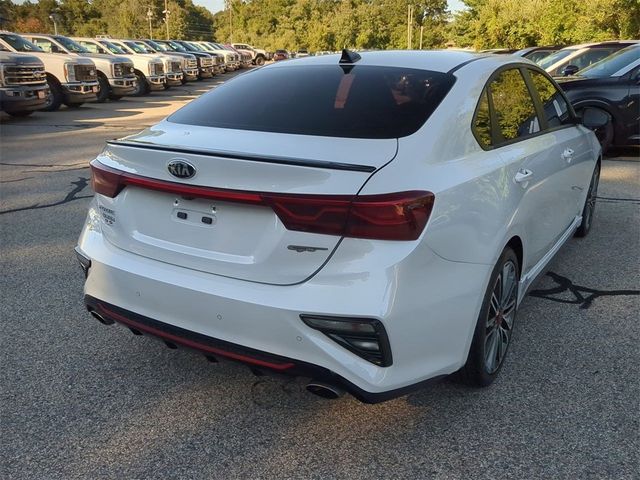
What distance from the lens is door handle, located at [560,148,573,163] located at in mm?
3878

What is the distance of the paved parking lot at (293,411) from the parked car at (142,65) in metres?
18.4

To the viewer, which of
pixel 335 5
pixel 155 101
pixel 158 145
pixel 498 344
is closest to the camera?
pixel 158 145

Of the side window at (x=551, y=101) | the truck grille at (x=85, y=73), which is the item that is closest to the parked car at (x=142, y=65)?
the truck grille at (x=85, y=73)

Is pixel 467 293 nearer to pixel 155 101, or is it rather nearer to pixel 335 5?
pixel 155 101

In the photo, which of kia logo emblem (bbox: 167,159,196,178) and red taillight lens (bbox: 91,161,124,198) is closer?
kia logo emblem (bbox: 167,159,196,178)

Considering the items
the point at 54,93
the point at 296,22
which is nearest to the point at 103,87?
the point at 54,93

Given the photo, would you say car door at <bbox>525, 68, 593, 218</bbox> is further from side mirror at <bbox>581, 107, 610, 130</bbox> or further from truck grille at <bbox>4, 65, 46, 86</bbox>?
truck grille at <bbox>4, 65, 46, 86</bbox>

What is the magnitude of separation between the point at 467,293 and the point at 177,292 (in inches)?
47.3

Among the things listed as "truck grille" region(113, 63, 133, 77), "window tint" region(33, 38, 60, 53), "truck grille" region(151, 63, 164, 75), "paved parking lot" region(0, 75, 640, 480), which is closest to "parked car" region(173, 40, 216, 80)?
"truck grille" region(151, 63, 164, 75)

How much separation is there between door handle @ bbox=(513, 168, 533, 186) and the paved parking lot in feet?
3.18

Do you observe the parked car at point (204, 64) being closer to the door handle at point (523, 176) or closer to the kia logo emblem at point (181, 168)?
the door handle at point (523, 176)

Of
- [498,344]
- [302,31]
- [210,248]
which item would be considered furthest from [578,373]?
[302,31]

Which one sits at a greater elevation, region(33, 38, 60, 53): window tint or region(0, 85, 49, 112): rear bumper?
region(33, 38, 60, 53): window tint

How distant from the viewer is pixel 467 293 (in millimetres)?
2471
